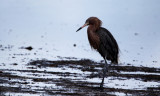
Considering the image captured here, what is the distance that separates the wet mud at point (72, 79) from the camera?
46.7ft

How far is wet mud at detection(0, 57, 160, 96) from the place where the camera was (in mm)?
14227

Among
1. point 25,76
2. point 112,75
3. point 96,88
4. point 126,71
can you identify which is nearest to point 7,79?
point 25,76

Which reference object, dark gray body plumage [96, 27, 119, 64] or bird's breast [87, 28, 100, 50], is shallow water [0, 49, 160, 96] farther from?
bird's breast [87, 28, 100, 50]

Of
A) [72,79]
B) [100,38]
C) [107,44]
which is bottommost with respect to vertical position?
[72,79]

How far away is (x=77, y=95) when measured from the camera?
13.5 m

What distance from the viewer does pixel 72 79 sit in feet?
56.2

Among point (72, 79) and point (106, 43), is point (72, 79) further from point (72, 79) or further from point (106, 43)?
point (106, 43)

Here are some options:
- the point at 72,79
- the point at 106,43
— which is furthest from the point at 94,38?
the point at 72,79

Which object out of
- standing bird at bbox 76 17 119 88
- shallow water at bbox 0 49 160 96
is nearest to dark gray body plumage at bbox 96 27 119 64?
standing bird at bbox 76 17 119 88

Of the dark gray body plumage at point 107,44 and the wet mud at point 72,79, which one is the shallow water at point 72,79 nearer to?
the wet mud at point 72,79

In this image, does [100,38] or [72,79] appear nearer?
[100,38]

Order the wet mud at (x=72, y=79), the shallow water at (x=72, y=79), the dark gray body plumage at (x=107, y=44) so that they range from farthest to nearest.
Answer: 1. the dark gray body plumage at (x=107, y=44)
2. the shallow water at (x=72, y=79)
3. the wet mud at (x=72, y=79)

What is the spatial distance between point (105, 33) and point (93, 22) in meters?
0.56

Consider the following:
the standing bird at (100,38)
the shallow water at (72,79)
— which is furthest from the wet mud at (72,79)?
the standing bird at (100,38)
